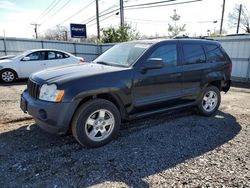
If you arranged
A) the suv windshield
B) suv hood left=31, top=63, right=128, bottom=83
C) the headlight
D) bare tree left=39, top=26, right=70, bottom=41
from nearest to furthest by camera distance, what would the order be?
the headlight, suv hood left=31, top=63, right=128, bottom=83, the suv windshield, bare tree left=39, top=26, right=70, bottom=41

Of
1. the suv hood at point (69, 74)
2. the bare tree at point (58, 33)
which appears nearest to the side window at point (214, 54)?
the suv hood at point (69, 74)

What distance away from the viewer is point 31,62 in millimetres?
10758

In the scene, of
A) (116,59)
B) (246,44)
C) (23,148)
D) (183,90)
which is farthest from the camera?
(246,44)

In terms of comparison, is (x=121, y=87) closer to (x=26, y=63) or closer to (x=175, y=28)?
(x=26, y=63)

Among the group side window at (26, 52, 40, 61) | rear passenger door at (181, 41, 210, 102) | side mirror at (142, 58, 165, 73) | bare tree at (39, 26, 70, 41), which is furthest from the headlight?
bare tree at (39, 26, 70, 41)

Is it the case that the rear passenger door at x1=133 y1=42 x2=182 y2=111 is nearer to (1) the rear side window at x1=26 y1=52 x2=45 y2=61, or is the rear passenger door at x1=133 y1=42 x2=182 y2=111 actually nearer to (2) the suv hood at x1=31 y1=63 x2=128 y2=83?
(2) the suv hood at x1=31 y1=63 x2=128 y2=83

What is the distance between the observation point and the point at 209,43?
5.40 m

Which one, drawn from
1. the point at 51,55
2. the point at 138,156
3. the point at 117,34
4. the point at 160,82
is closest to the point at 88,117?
the point at 138,156

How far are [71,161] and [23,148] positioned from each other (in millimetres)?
948

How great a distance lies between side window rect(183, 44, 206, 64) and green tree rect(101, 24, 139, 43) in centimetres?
1597

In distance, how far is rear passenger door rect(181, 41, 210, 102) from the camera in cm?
479

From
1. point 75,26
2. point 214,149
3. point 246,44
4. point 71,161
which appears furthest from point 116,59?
point 75,26

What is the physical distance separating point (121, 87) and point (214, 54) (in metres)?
2.85

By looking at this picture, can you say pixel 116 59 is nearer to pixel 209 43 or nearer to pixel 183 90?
pixel 183 90
